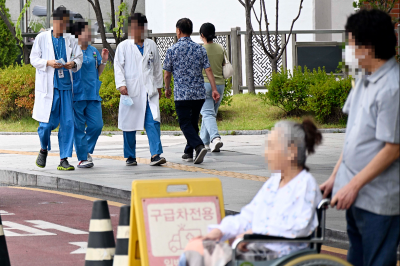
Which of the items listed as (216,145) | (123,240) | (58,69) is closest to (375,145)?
(123,240)

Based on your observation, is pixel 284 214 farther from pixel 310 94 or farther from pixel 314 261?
pixel 310 94

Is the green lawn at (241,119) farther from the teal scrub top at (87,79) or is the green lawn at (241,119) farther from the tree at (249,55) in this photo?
the teal scrub top at (87,79)

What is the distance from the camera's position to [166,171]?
9219 millimetres

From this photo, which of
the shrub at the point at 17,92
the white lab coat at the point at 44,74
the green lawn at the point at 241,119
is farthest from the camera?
the shrub at the point at 17,92

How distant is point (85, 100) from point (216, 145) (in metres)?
2.36

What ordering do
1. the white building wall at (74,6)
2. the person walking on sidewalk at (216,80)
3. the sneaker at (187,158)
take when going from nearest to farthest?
the sneaker at (187,158), the person walking on sidewalk at (216,80), the white building wall at (74,6)

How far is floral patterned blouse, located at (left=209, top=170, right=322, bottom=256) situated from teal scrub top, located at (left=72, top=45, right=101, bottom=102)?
6.60 m

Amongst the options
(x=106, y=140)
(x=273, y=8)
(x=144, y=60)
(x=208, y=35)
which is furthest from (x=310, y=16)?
(x=144, y=60)

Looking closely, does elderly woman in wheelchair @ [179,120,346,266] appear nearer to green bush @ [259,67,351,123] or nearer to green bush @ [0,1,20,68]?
green bush @ [259,67,351,123]

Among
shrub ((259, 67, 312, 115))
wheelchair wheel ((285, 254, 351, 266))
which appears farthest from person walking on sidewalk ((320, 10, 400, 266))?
shrub ((259, 67, 312, 115))

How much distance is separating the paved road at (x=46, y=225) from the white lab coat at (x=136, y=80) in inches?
65.4

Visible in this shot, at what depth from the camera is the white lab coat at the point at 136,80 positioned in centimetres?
955

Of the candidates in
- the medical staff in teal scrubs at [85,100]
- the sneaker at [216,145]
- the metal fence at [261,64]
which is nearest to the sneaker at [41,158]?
the medical staff in teal scrubs at [85,100]

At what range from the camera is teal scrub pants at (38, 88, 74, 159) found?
9359 millimetres
